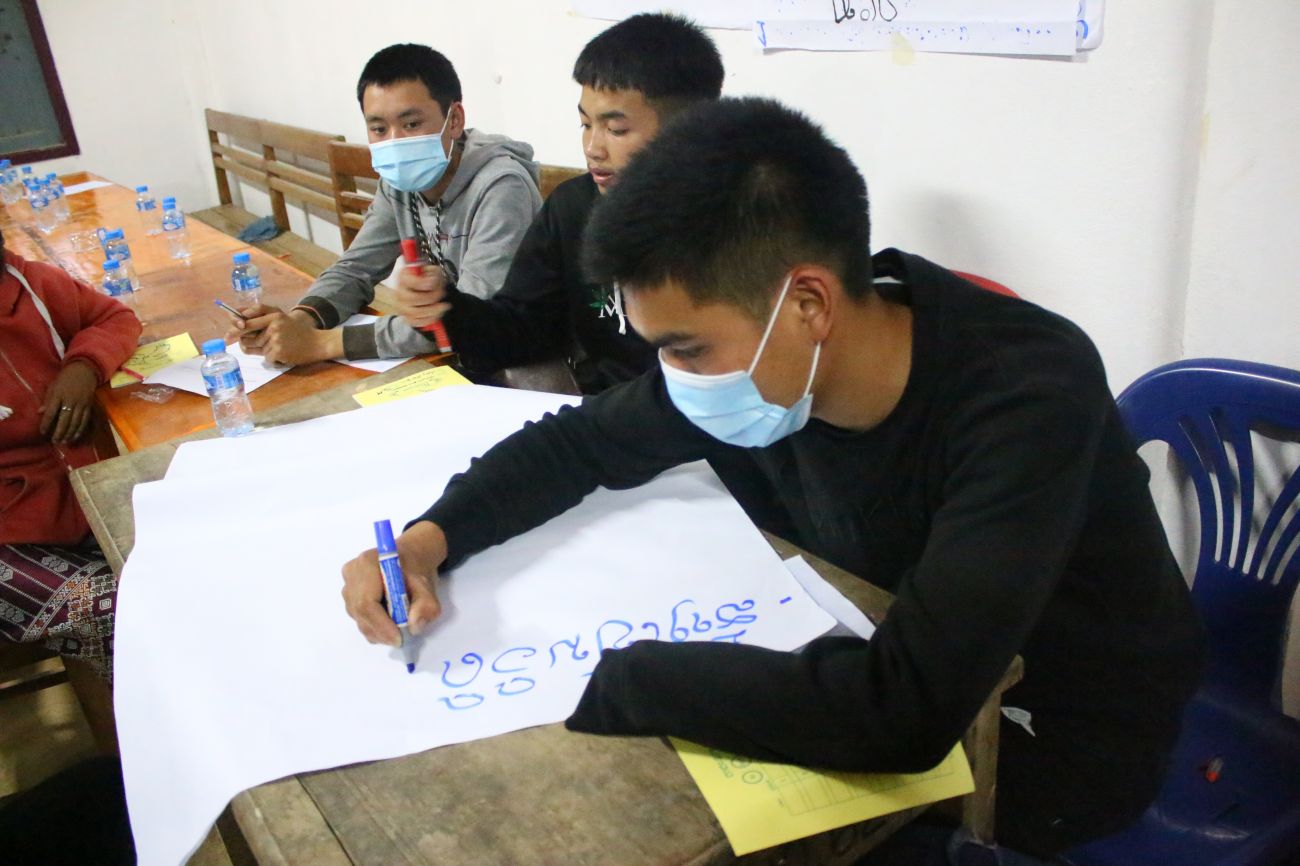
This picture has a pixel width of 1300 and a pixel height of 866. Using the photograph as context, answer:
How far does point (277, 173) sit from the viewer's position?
377 cm

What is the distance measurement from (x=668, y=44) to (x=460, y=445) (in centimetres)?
68

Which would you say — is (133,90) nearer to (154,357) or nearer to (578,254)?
(154,357)

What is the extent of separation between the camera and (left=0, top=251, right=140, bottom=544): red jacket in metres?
1.53

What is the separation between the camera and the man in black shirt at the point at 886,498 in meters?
0.62

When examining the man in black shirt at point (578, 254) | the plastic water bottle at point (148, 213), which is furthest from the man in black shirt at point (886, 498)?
the plastic water bottle at point (148, 213)

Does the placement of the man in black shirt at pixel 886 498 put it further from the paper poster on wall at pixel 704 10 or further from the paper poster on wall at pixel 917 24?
the paper poster on wall at pixel 704 10

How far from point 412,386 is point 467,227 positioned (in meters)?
0.54

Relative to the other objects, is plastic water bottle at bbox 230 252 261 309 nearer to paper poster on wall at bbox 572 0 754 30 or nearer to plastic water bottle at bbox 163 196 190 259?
plastic water bottle at bbox 163 196 190 259

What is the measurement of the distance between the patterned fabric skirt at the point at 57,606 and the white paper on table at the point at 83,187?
103 inches

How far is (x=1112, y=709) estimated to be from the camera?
807 mm

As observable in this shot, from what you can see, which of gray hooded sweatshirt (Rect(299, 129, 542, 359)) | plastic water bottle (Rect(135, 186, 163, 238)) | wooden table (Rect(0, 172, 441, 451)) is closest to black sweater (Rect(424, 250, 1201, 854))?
wooden table (Rect(0, 172, 441, 451))

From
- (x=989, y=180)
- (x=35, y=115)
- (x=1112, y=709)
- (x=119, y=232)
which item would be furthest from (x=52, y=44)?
(x=1112, y=709)

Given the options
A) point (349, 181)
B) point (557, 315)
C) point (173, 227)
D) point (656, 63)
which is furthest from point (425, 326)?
point (349, 181)

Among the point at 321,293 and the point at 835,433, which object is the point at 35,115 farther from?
the point at 835,433
